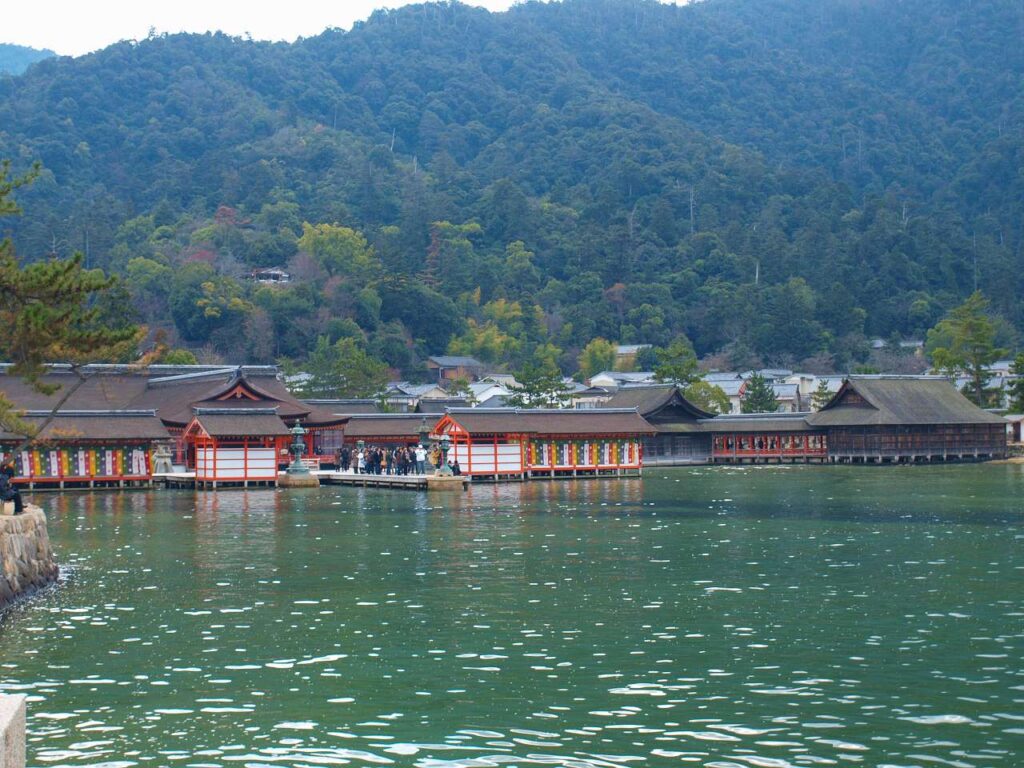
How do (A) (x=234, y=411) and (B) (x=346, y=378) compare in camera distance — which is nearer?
(A) (x=234, y=411)

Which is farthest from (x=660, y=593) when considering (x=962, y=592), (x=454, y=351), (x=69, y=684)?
(x=454, y=351)

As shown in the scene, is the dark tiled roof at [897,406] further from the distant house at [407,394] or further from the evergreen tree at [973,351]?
the distant house at [407,394]

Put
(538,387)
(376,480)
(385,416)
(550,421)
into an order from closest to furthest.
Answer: (376,480), (550,421), (385,416), (538,387)

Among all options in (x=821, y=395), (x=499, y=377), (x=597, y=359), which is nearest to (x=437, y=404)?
(x=821, y=395)

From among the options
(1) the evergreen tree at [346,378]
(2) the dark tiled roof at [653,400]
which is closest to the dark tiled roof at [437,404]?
(1) the evergreen tree at [346,378]

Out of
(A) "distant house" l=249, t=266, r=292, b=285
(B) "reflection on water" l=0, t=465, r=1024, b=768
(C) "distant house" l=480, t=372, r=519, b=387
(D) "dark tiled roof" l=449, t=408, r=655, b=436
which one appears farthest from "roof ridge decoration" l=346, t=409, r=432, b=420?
(A) "distant house" l=249, t=266, r=292, b=285

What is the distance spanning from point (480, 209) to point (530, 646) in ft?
423

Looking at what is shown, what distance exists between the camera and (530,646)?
54.7ft

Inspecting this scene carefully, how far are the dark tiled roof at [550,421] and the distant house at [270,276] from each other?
2510 inches

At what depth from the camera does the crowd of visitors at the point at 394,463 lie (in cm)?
5047

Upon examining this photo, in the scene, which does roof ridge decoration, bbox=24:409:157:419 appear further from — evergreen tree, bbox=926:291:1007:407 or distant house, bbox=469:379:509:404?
evergreen tree, bbox=926:291:1007:407

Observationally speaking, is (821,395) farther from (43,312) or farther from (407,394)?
(43,312)

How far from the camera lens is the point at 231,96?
169375 mm

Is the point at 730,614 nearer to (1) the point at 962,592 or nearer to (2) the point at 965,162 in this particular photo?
(1) the point at 962,592
